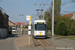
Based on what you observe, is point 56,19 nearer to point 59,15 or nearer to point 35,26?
point 59,15

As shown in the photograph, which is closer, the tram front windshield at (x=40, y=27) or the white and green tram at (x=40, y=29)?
the white and green tram at (x=40, y=29)

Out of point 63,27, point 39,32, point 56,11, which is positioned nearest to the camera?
point 39,32

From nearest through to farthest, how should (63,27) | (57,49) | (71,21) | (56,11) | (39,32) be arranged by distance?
(57,49), (39,32), (63,27), (71,21), (56,11)

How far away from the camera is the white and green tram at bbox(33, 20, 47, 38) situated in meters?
22.0

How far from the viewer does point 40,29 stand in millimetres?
22297

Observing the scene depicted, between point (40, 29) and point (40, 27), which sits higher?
point (40, 27)

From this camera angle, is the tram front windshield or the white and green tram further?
the tram front windshield

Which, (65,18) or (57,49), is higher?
(65,18)

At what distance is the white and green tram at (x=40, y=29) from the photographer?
2204 cm

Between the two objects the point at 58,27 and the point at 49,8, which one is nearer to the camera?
the point at 58,27

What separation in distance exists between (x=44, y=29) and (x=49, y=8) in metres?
24.1

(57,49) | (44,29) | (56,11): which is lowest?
(57,49)

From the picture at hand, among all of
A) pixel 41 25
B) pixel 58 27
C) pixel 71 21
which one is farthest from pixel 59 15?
pixel 41 25

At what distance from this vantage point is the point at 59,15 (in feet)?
140
